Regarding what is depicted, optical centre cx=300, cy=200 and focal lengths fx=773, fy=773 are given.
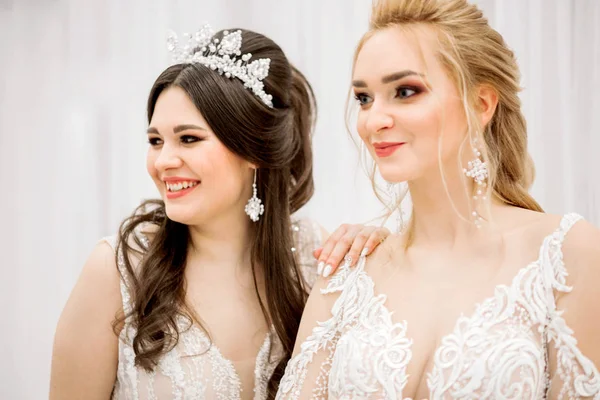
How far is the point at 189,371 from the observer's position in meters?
2.29

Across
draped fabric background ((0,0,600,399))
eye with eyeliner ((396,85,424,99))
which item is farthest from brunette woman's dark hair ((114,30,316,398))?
draped fabric background ((0,0,600,399))

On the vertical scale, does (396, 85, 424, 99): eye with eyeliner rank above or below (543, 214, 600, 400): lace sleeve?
above

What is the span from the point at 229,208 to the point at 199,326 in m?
0.39

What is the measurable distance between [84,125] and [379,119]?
81.5 inches

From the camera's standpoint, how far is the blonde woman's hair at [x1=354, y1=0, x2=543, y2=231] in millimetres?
1880

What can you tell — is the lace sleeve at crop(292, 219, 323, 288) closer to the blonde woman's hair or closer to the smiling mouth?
the smiling mouth

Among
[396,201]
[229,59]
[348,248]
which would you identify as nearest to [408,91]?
[396,201]

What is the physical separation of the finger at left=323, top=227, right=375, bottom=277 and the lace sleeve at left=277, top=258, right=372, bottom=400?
39 mm

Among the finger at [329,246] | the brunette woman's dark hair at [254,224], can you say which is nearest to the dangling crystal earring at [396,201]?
the finger at [329,246]

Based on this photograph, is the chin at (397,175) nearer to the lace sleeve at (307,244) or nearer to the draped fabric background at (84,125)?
the lace sleeve at (307,244)

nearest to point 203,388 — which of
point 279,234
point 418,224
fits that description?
point 279,234

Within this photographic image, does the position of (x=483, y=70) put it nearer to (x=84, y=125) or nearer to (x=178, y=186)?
(x=178, y=186)

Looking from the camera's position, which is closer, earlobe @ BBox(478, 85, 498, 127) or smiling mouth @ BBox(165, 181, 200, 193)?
earlobe @ BBox(478, 85, 498, 127)

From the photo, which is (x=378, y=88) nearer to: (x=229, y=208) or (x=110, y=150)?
(x=229, y=208)
